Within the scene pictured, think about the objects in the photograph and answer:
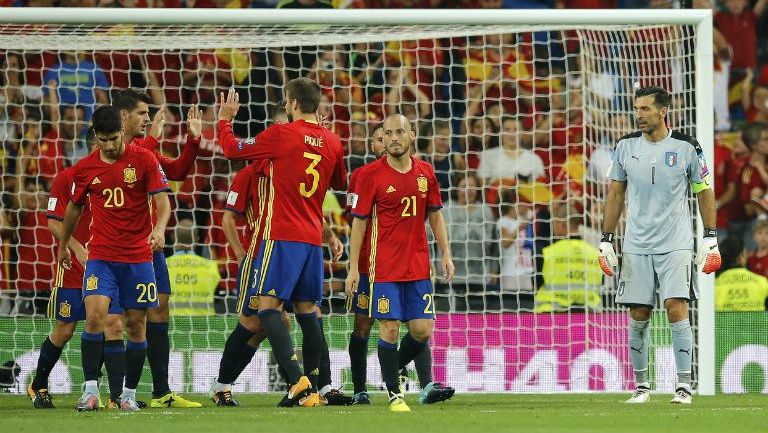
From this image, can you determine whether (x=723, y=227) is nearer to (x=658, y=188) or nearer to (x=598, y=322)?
(x=598, y=322)

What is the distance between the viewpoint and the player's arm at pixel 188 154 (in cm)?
936

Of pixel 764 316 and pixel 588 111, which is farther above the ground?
pixel 588 111

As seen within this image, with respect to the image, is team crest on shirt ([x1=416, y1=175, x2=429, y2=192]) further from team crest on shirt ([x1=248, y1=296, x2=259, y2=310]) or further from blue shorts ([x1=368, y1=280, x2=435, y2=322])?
team crest on shirt ([x1=248, y1=296, x2=259, y2=310])

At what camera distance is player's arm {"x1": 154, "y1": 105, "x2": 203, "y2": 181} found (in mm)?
9359

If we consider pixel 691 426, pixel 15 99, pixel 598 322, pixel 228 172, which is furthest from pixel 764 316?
pixel 15 99

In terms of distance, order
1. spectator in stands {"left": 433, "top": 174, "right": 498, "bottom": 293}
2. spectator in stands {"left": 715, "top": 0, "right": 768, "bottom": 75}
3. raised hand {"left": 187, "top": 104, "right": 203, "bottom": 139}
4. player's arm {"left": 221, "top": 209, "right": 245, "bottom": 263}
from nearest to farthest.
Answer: raised hand {"left": 187, "top": 104, "right": 203, "bottom": 139}
player's arm {"left": 221, "top": 209, "right": 245, "bottom": 263}
spectator in stands {"left": 433, "top": 174, "right": 498, "bottom": 293}
spectator in stands {"left": 715, "top": 0, "right": 768, "bottom": 75}

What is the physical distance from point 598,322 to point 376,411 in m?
3.66

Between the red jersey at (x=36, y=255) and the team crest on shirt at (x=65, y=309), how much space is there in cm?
283

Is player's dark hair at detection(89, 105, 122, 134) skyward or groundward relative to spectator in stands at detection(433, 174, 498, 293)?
skyward

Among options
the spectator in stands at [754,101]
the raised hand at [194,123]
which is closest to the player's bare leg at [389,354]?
the raised hand at [194,123]

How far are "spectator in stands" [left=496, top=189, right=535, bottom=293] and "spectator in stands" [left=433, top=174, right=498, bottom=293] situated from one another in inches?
6.5

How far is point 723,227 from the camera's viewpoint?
47.0ft

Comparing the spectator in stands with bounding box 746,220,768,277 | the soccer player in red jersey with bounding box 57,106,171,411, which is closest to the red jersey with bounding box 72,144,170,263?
the soccer player in red jersey with bounding box 57,106,171,411

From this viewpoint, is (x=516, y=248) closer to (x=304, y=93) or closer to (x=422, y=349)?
(x=422, y=349)
